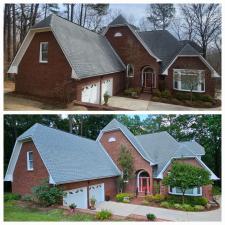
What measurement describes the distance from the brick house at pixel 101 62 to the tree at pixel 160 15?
83cm

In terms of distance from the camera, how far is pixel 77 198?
28.8 ft

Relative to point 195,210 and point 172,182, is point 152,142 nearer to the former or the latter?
point 172,182

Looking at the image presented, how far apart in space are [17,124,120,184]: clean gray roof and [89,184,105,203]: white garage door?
403 millimetres

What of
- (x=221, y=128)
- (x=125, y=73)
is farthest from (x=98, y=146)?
(x=221, y=128)

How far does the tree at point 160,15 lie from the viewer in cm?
878

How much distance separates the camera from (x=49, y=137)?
29.5ft

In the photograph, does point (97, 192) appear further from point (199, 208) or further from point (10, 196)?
point (199, 208)

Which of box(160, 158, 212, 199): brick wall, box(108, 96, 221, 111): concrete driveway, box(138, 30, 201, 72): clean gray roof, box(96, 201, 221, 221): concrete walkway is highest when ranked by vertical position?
box(138, 30, 201, 72): clean gray roof

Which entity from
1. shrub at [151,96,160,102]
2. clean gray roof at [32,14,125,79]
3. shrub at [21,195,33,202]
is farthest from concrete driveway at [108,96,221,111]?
shrub at [21,195,33,202]

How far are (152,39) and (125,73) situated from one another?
5.98ft

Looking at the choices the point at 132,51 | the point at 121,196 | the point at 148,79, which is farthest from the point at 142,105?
the point at 132,51

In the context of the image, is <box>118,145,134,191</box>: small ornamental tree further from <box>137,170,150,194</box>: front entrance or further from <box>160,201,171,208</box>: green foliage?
<box>160,201,171,208</box>: green foliage

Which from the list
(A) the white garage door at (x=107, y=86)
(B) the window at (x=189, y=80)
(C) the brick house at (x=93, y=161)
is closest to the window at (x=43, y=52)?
(A) the white garage door at (x=107, y=86)

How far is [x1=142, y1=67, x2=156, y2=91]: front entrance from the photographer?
37.7 feet
